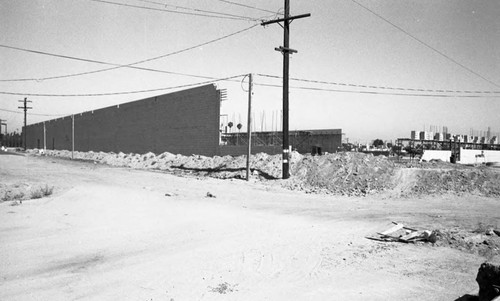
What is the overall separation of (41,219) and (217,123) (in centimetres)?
1639

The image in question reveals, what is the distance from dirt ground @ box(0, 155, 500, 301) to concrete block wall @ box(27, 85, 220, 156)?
44.6 ft

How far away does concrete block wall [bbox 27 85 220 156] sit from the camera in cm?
2484

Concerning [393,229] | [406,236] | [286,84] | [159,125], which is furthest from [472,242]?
[159,125]

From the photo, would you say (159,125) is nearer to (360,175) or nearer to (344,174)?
(344,174)

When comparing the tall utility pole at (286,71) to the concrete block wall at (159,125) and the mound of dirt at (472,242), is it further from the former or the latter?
the mound of dirt at (472,242)

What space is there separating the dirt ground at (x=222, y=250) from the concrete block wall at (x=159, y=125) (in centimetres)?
1360

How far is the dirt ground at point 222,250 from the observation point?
185 inches

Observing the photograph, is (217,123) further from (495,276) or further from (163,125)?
(495,276)

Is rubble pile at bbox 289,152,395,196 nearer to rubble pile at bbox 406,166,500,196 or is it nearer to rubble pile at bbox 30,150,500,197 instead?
rubble pile at bbox 30,150,500,197

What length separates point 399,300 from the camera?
448cm

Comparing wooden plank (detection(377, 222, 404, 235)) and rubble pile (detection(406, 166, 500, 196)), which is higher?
rubble pile (detection(406, 166, 500, 196))

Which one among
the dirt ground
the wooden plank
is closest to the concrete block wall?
the dirt ground

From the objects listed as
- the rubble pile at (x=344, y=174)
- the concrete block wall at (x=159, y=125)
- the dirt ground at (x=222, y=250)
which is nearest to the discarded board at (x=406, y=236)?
the dirt ground at (x=222, y=250)

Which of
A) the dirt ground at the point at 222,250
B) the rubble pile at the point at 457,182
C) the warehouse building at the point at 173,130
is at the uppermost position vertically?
the warehouse building at the point at 173,130
